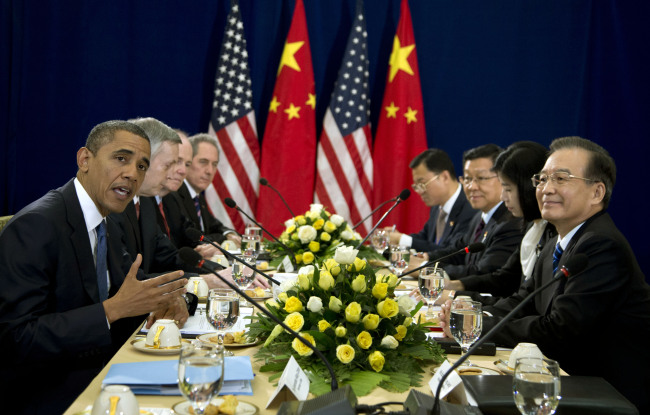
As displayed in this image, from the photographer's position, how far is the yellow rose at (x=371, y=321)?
168 cm

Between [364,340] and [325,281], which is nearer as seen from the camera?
[364,340]

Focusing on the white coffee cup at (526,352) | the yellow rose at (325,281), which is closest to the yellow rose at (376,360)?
the yellow rose at (325,281)

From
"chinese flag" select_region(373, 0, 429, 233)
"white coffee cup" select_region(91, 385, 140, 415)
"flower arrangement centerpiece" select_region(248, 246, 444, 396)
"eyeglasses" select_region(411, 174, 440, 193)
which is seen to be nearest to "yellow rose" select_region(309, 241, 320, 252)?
"eyeglasses" select_region(411, 174, 440, 193)

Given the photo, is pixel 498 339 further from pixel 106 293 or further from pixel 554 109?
pixel 554 109

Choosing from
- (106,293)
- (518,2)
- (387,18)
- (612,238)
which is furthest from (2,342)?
(518,2)

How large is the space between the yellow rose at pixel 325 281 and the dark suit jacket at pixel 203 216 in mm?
3257

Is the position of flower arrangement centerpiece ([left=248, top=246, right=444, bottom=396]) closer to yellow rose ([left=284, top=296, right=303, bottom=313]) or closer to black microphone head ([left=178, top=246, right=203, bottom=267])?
yellow rose ([left=284, top=296, right=303, bottom=313])

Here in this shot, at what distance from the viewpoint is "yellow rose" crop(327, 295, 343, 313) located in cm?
171

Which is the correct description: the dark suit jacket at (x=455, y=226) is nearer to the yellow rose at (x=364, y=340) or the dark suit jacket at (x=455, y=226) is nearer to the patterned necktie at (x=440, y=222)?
the patterned necktie at (x=440, y=222)

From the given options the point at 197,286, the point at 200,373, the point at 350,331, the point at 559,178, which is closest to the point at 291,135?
the point at 197,286

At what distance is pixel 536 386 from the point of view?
1221 mm

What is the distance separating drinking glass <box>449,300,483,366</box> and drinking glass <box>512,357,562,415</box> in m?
0.49

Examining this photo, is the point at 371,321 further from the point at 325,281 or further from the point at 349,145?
the point at 349,145

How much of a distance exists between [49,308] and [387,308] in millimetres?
1061
